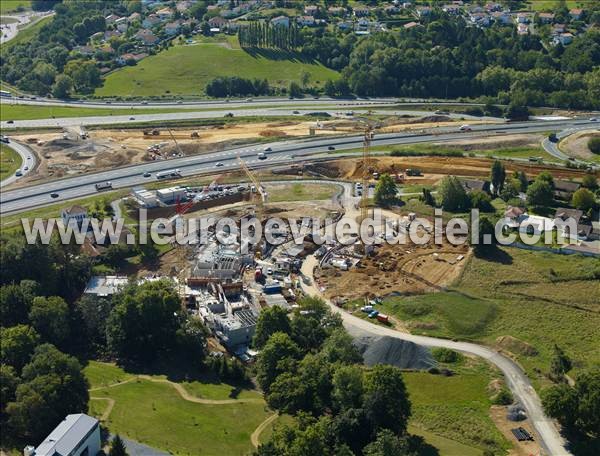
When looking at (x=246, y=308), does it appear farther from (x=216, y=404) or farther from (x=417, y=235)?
(x=417, y=235)

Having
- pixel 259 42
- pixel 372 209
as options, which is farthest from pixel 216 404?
pixel 259 42

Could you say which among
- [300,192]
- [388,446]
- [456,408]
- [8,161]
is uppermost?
[8,161]

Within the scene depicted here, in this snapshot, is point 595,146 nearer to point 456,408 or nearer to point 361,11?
point 456,408

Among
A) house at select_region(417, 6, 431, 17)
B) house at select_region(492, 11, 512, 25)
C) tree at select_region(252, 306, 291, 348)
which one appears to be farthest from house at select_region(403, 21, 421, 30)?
tree at select_region(252, 306, 291, 348)

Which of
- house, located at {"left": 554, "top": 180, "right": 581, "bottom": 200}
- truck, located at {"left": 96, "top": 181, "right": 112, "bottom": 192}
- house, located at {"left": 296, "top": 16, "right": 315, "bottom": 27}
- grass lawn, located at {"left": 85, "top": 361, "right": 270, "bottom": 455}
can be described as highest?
house, located at {"left": 296, "top": 16, "right": 315, "bottom": 27}

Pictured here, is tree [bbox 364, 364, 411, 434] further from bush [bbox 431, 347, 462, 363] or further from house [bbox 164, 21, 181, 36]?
house [bbox 164, 21, 181, 36]

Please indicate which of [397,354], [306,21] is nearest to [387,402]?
[397,354]

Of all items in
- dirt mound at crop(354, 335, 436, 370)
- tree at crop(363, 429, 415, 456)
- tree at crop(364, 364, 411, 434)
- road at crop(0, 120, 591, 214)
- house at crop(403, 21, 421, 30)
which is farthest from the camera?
house at crop(403, 21, 421, 30)
